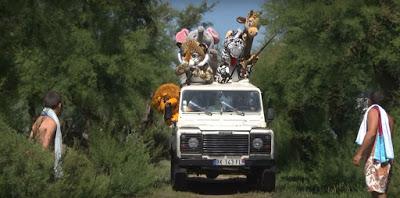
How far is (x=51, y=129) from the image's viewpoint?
8.22 meters

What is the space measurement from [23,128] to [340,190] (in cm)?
656

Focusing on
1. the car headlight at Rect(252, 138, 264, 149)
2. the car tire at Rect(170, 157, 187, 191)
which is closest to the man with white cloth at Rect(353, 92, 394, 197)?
the car headlight at Rect(252, 138, 264, 149)

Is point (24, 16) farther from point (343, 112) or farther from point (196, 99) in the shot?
point (343, 112)

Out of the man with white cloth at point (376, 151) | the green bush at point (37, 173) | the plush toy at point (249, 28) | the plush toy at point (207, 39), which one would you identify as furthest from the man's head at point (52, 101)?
the plush toy at point (249, 28)

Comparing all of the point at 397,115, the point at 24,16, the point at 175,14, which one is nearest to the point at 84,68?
the point at 24,16

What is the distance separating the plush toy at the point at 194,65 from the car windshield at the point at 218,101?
0.86m

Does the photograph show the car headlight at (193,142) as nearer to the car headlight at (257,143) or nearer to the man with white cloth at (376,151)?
the car headlight at (257,143)

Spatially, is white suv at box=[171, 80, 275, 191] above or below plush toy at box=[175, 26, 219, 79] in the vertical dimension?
below

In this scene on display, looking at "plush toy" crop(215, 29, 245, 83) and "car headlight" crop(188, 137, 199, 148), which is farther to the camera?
"plush toy" crop(215, 29, 245, 83)

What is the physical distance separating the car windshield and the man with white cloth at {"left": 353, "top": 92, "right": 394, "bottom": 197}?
6.35 m

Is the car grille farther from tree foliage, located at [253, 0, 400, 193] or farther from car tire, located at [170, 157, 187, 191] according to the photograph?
tree foliage, located at [253, 0, 400, 193]

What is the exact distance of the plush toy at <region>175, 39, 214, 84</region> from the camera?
652 inches

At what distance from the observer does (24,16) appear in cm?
1204

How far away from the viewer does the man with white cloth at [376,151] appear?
30.0 feet
